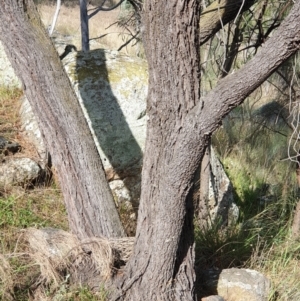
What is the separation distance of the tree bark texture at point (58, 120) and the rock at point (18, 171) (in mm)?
1222

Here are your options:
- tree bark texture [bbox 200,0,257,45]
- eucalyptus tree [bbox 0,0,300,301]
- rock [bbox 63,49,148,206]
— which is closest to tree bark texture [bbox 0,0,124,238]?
eucalyptus tree [bbox 0,0,300,301]

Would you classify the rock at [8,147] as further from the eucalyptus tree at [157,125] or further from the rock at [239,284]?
the rock at [239,284]

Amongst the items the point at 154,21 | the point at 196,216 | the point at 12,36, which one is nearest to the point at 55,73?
the point at 12,36

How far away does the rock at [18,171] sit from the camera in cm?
471

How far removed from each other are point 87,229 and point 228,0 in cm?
192

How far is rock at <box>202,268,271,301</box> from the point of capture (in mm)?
3711

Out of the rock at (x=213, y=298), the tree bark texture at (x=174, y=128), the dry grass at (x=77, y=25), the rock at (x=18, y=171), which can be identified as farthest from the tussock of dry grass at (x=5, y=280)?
the dry grass at (x=77, y=25)

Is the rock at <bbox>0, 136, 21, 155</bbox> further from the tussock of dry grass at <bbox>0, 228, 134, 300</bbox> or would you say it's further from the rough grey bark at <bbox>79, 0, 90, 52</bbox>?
the rough grey bark at <bbox>79, 0, 90, 52</bbox>

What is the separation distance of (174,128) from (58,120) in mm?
909

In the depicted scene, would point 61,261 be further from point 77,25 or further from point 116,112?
point 77,25

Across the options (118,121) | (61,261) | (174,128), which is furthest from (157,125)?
(118,121)

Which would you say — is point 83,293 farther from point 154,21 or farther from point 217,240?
point 154,21

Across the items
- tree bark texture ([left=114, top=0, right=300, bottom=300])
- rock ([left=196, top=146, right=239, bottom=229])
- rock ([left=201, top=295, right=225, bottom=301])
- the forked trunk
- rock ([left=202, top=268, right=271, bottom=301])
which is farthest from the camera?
rock ([left=196, top=146, right=239, bottom=229])

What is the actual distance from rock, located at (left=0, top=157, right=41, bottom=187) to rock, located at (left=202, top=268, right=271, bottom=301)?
1.83 meters
